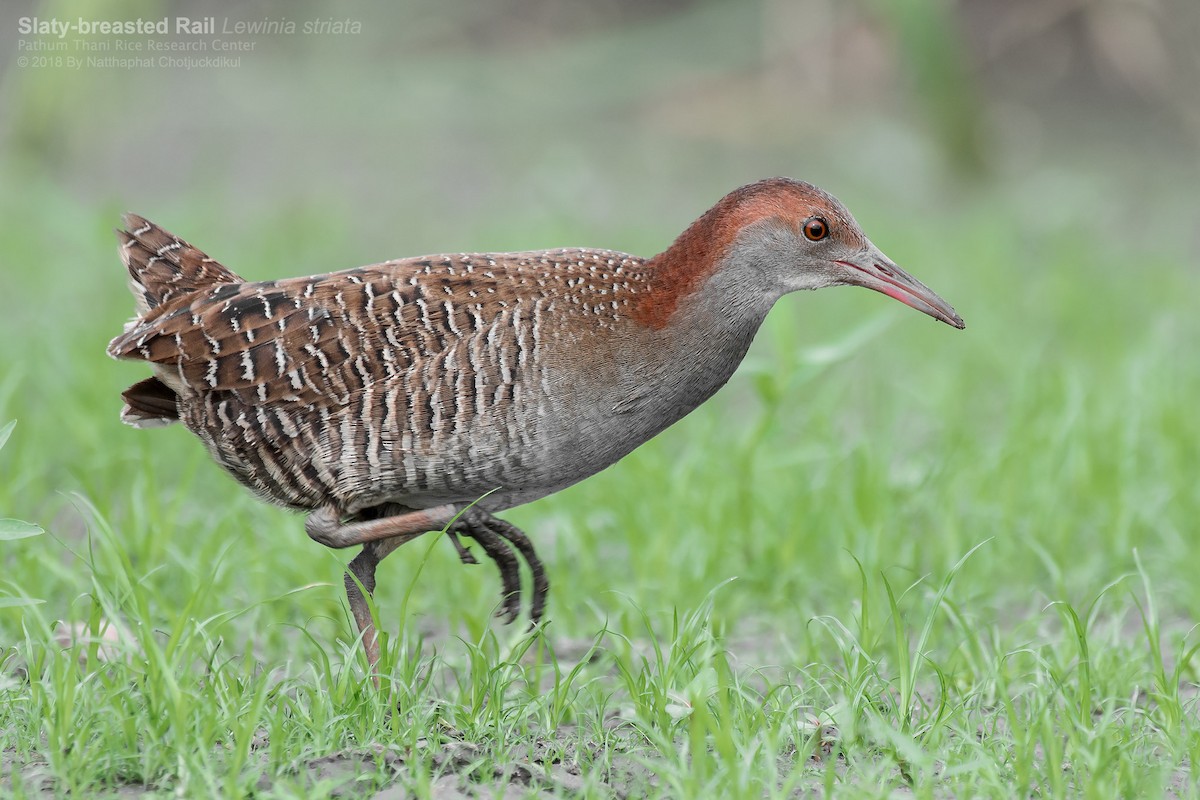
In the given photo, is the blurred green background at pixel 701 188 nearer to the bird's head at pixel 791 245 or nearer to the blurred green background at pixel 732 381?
the blurred green background at pixel 732 381

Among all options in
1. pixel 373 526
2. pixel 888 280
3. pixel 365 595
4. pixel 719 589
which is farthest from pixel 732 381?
pixel 365 595

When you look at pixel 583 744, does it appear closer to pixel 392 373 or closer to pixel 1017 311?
pixel 392 373

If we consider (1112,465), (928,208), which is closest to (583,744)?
(1112,465)

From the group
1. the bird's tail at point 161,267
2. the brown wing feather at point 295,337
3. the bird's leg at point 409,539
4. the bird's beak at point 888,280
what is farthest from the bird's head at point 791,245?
the bird's tail at point 161,267

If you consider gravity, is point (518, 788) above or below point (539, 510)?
below

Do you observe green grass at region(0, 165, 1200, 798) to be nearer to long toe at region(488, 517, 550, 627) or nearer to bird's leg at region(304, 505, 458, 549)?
long toe at region(488, 517, 550, 627)

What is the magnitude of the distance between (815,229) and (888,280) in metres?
0.24

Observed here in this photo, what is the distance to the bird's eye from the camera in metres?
3.73

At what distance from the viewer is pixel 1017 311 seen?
796 centimetres

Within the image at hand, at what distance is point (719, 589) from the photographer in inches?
157

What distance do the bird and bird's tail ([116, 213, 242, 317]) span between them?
16 centimetres

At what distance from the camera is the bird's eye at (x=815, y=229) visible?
373 cm

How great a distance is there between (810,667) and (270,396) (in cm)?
158

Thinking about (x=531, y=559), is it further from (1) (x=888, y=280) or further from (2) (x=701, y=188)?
(2) (x=701, y=188)
